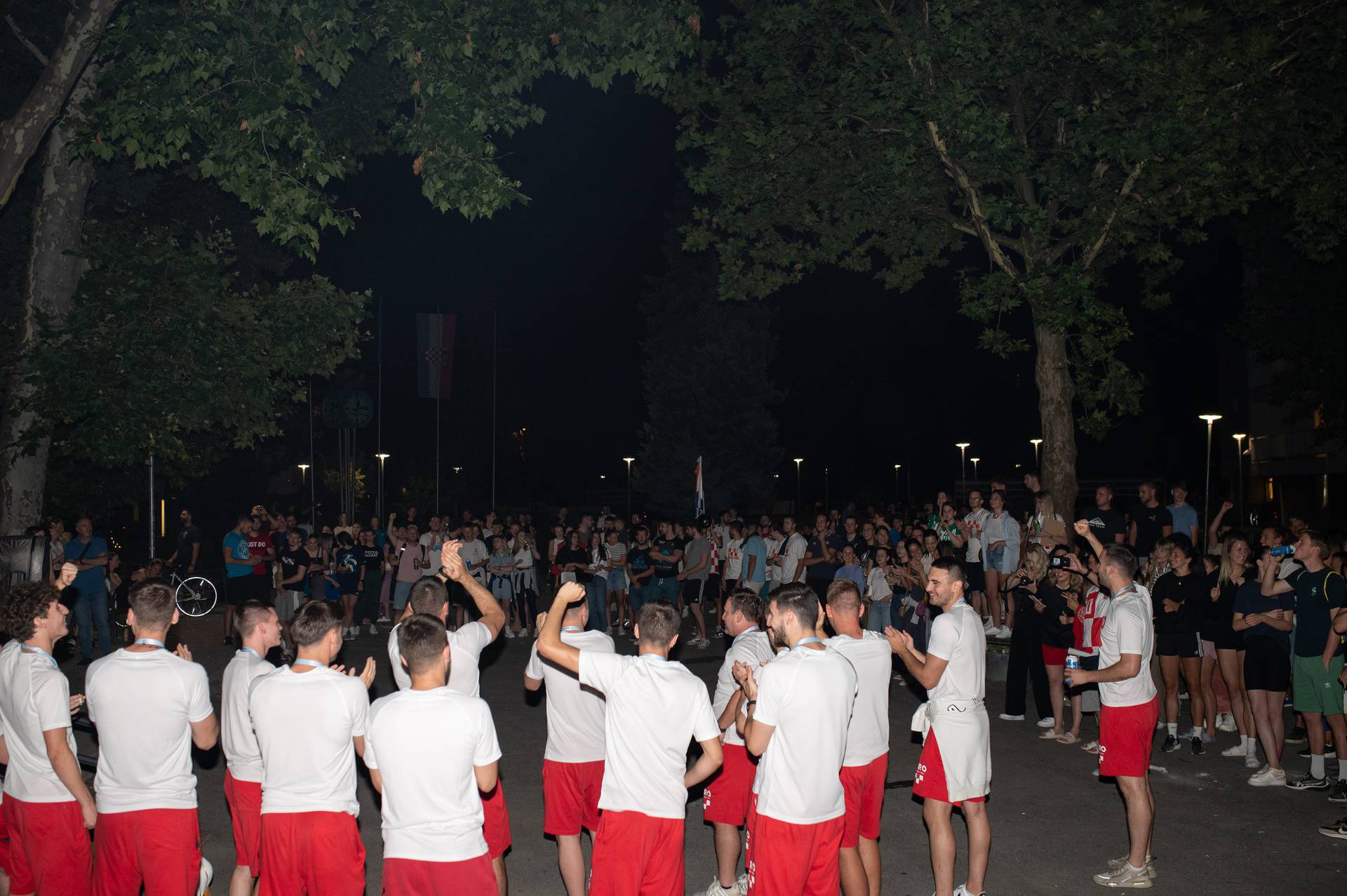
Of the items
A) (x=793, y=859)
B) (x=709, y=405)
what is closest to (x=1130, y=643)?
(x=793, y=859)

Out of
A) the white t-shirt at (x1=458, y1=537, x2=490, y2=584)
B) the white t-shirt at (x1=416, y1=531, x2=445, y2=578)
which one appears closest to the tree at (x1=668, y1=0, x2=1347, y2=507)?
the white t-shirt at (x1=458, y1=537, x2=490, y2=584)

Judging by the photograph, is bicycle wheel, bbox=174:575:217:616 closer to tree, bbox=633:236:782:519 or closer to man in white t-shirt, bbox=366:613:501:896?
man in white t-shirt, bbox=366:613:501:896

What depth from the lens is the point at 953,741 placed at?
231 inches

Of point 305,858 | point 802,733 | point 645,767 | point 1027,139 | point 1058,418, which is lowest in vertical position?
point 305,858

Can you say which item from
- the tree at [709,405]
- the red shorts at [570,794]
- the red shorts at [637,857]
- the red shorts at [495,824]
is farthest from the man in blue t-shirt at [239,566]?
the tree at [709,405]

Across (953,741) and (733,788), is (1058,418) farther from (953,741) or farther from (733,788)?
(733,788)

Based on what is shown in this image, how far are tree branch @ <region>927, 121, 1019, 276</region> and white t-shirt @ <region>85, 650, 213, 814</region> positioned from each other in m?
13.3

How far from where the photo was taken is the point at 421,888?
4.10m

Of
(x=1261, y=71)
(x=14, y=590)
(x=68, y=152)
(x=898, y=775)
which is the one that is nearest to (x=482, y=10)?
(x=68, y=152)

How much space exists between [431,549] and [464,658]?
37.9 feet

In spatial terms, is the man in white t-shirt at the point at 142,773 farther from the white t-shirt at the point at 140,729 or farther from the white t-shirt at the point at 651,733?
the white t-shirt at the point at 651,733

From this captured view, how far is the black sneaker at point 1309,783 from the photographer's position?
26.9 feet

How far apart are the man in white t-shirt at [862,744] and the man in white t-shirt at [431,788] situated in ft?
7.30

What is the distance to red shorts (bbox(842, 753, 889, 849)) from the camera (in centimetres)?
558
